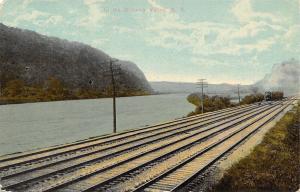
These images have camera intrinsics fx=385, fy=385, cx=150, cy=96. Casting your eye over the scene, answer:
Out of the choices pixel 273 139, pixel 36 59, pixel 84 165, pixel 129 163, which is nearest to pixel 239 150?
pixel 273 139

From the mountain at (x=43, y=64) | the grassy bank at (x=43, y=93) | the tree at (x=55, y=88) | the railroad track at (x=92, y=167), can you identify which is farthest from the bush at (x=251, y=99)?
the railroad track at (x=92, y=167)

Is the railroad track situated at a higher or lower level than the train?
lower

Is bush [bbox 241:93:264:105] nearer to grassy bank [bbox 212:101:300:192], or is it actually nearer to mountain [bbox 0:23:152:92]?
mountain [bbox 0:23:152:92]

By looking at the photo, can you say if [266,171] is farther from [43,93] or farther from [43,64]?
[43,64]

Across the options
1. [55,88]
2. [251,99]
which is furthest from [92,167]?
[55,88]

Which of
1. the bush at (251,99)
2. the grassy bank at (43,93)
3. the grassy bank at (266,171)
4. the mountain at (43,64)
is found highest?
the mountain at (43,64)

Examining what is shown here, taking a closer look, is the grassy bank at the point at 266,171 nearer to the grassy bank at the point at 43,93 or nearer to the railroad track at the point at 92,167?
the railroad track at the point at 92,167

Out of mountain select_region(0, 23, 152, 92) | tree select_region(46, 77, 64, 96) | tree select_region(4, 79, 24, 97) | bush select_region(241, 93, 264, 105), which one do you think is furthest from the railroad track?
mountain select_region(0, 23, 152, 92)

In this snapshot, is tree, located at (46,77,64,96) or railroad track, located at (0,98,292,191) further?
tree, located at (46,77,64,96)

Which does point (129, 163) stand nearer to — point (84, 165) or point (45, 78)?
point (84, 165)
